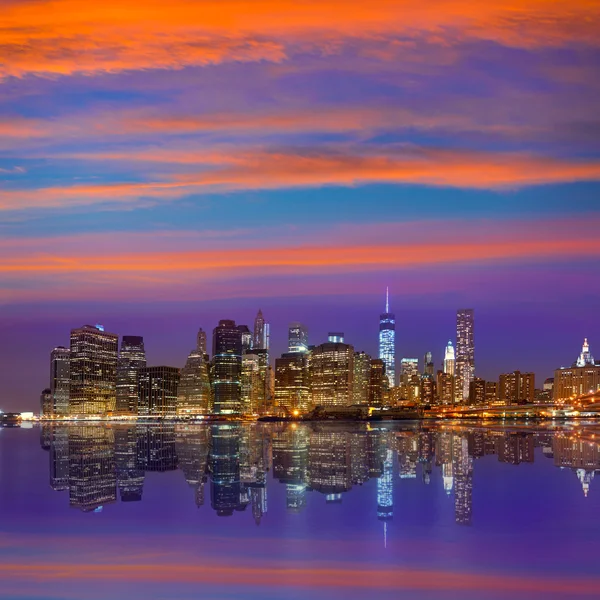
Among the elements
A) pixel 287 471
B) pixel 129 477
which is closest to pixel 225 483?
pixel 129 477

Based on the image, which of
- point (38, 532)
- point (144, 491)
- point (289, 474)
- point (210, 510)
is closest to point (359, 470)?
point (289, 474)

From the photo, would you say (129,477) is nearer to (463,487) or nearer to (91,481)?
(91,481)

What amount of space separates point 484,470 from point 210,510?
956 inches

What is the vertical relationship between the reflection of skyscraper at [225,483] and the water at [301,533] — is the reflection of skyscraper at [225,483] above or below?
above

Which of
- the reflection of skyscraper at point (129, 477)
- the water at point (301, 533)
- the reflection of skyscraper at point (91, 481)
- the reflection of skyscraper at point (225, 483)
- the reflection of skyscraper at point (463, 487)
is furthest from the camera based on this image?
the reflection of skyscraper at point (129, 477)

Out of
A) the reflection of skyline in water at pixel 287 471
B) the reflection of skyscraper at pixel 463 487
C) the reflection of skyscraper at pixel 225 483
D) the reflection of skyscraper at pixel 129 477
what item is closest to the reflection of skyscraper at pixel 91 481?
the reflection of skyline in water at pixel 287 471

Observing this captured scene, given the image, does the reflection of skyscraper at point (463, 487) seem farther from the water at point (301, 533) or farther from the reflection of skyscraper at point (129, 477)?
the reflection of skyscraper at point (129, 477)

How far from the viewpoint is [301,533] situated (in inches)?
1278

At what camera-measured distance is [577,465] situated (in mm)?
64062

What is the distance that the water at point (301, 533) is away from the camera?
2477cm

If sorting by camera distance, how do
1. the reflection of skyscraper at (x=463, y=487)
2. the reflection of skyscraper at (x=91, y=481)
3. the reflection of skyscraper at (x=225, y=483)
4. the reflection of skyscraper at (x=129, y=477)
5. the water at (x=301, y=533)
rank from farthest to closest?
the reflection of skyscraper at (x=129, y=477) → the reflection of skyscraper at (x=91, y=481) → the reflection of skyscraper at (x=225, y=483) → the reflection of skyscraper at (x=463, y=487) → the water at (x=301, y=533)

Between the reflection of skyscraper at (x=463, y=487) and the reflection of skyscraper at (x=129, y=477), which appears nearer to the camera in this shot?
the reflection of skyscraper at (x=463, y=487)

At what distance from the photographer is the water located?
24766mm

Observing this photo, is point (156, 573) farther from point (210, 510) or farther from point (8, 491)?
point (8, 491)
